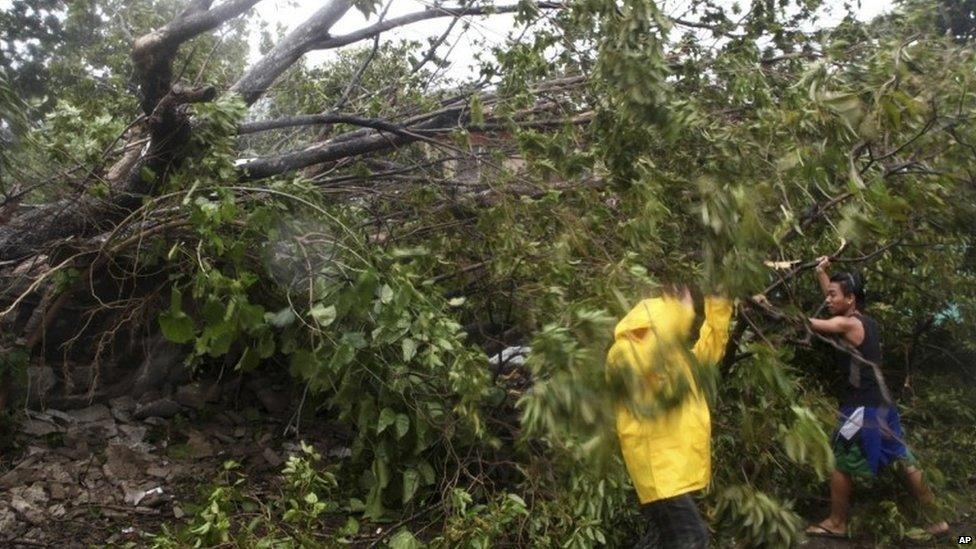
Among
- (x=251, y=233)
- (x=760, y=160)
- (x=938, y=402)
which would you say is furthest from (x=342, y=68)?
(x=938, y=402)

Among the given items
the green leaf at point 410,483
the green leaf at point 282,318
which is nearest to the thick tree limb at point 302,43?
the green leaf at point 282,318

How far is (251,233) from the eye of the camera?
175 inches

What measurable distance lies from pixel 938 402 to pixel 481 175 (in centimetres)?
331

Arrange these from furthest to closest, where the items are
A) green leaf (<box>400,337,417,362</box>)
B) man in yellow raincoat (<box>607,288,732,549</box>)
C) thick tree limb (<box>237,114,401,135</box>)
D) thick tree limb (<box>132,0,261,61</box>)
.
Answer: thick tree limb (<box>237,114,401,135</box>) < thick tree limb (<box>132,0,261,61</box>) < green leaf (<box>400,337,417,362</box>) < man in yellow raincoat (<box>607,288,732,549</box>)

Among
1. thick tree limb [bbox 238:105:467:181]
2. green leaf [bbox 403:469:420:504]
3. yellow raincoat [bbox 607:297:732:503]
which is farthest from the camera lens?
thick tree limb [bbox 238:105:467:181]

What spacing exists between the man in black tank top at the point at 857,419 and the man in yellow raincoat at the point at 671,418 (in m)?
1.32

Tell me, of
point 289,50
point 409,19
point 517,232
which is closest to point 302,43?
point 289,50

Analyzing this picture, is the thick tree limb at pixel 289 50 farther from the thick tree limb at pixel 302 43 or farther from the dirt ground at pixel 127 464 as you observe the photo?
the dirt ground at pixel 127 464

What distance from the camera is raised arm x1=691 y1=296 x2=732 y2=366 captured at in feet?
10.2

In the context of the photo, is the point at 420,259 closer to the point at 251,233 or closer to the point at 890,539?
the point at 251,233

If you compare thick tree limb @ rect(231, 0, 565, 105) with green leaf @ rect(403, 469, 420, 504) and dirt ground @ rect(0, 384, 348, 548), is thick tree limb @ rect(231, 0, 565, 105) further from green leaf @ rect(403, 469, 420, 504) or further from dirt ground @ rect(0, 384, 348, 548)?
green leaf @ rect(403, 469, 420, 504)

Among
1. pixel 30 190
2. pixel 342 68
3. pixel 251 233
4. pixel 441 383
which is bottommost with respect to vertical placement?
pixel 441 383

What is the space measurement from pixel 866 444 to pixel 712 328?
1901mm

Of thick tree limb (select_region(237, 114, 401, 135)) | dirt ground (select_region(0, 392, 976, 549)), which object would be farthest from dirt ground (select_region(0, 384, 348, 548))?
thick tree limb (select_region(237, 114, 401, 135))
